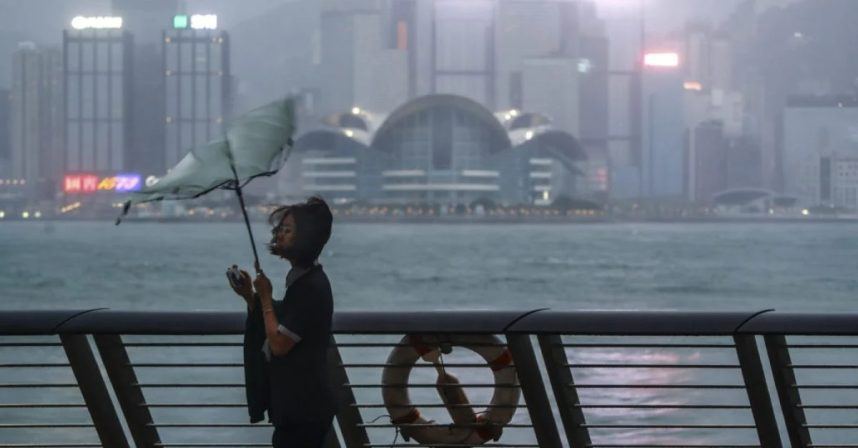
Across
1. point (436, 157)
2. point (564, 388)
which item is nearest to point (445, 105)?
point (436, 157)

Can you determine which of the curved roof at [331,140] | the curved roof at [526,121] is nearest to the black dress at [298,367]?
the curved roof at [331,140]

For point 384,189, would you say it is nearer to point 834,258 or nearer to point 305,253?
point 834,258

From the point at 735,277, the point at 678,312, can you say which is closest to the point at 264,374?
the point at 678,312

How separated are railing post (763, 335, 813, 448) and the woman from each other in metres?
1.31

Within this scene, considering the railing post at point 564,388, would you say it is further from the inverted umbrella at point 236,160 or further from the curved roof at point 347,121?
the curved roof at point 347,121

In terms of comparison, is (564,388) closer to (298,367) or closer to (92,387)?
(298,367)

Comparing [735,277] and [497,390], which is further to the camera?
[735,277]

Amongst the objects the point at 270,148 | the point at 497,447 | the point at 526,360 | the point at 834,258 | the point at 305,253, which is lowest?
the point at 834,258

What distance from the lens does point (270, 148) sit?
15.2 ft

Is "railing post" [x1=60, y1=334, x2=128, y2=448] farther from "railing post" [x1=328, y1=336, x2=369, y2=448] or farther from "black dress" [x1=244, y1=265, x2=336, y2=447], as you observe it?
"railing post" [x1=328, y1=336, x2=369, y2=448]

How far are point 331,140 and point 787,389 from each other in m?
181

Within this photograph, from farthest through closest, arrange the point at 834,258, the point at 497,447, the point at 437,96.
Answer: the point at 437,96 → the point at 834,258 → the point at 497,447

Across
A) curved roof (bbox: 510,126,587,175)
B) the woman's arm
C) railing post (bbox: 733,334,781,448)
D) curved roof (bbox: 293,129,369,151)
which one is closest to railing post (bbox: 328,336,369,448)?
the woman's arm

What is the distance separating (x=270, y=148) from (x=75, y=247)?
156 metres
